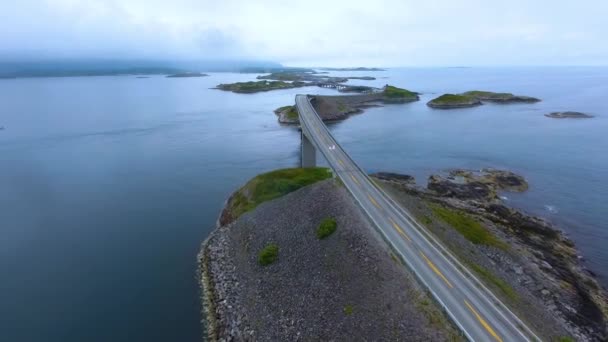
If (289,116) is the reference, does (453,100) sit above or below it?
above

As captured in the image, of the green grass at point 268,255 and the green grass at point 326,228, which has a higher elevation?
the green grass at point 326,228

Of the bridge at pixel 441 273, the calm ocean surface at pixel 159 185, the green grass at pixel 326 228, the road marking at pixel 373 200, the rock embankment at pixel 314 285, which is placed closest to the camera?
the bridge at pixel 441 273

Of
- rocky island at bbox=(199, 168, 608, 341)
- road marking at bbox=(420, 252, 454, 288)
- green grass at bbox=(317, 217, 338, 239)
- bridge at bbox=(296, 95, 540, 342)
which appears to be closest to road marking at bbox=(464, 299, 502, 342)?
bridge at bbox=(296, 95, 540, 342)

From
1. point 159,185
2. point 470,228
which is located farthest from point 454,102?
point 159,185

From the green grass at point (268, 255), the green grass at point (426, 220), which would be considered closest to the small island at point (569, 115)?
the green grass at point (426, 220)

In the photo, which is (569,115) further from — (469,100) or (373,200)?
(373,200)

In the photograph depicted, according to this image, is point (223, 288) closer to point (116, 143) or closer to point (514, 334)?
point (514, 334)

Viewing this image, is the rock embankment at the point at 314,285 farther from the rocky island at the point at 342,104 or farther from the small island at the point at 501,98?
the small island at the point at 501,98

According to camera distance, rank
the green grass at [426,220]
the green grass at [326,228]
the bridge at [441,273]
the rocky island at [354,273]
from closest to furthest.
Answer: the bridge at [441,273] < the rocky island at [354,273] < the green grass at [326,228] < the green grass at [426,220]
